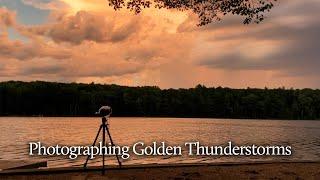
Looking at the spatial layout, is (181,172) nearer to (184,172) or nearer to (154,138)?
(184,172)

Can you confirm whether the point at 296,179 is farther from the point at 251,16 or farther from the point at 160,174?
the point at 251,16

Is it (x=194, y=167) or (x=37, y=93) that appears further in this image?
(x=37, y=93)

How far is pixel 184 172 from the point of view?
58.9ft

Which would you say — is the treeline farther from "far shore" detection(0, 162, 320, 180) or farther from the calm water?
"far shore" detection(0, 162, 320, 180)

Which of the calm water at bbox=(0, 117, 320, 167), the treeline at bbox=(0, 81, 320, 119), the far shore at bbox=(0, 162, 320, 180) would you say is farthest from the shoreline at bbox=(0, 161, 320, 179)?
the treeline at bbox=(0, 81, 320, 119)

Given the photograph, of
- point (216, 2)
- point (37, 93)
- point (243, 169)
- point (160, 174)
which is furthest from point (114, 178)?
point (37, 93)

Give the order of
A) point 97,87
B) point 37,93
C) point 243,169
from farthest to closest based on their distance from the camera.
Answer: point 97,87 < point 37,93 < point 243,169

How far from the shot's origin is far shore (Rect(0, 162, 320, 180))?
Result: 16641 millimetres

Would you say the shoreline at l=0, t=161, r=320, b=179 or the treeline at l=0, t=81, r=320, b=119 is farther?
the treeline at l=0, t=81, r=320, b=119

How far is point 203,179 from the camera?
55.5 ft

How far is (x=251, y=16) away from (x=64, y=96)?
531 feet

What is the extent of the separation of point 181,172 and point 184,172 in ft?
0.34

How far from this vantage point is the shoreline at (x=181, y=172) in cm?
1669

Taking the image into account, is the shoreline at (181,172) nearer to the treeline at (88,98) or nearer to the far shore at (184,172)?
the far shore at (184,172)
